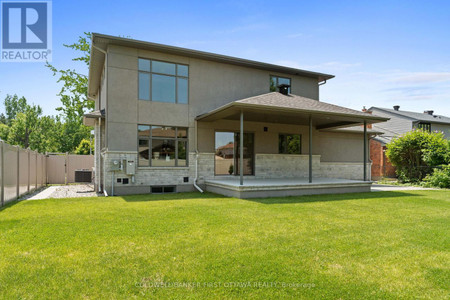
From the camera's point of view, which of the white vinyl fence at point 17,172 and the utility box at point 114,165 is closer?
the white vinyl fence at point 17,172

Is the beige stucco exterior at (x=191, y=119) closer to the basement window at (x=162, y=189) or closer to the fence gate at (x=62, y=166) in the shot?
the basement window at (x=162, y=189)

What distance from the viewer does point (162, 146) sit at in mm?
10711

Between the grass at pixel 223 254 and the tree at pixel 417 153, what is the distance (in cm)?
1046

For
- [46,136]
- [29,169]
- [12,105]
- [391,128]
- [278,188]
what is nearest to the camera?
[278,188]

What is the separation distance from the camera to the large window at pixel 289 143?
12952mm

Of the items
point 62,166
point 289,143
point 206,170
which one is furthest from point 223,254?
point 62,166

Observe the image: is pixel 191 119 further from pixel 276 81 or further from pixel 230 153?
pixel 276 81

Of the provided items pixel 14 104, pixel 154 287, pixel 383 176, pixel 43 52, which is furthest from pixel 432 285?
pixel 14 104

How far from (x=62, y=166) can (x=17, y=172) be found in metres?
6.73

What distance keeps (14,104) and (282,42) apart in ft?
213

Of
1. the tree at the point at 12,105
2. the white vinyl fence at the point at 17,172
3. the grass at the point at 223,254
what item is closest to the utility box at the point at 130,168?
the white vinyl fence at the point at 17,172

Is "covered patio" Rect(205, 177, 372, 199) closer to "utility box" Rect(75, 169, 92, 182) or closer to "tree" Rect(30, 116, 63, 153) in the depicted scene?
"utility box" Rect(75, 169, 92, 182)

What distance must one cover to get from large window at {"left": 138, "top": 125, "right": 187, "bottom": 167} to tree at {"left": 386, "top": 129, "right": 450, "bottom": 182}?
13.0 meters

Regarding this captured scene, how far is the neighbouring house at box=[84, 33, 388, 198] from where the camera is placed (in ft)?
32.4
